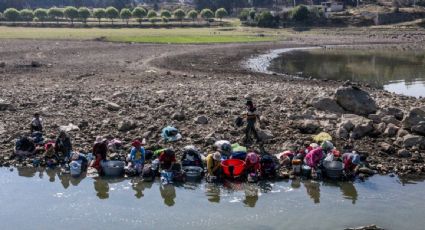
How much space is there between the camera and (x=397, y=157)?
69.8 feet

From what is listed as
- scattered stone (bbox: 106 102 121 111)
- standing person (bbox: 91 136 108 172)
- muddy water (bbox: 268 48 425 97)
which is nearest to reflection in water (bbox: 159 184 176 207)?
standing person (bbox: 91 136 108 172)

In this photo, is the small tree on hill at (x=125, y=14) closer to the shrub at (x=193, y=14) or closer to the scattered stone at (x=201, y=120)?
the shrub at (x=193, y=14)

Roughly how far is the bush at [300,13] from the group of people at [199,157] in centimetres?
11472

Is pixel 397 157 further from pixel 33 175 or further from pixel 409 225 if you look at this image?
pixel 33 175

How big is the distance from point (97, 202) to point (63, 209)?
1.18 metres

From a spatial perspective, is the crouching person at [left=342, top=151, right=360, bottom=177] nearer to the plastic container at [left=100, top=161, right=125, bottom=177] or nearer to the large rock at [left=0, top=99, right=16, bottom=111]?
the plastic container at [left=100, top=161, right=125, bottom=177]

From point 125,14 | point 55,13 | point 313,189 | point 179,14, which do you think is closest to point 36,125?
point 313,189

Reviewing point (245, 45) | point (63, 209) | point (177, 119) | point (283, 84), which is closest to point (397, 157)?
point (177, 119)

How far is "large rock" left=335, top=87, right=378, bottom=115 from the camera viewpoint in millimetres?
26359

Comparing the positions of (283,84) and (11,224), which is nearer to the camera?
(11,224)

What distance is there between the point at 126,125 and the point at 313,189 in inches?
388

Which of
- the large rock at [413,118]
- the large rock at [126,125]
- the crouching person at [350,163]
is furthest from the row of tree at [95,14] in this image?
the crouching person at [350,163]

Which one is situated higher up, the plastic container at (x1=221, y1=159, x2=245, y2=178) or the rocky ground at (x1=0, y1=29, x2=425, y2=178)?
the rocky ground at (x1=0, y1=29, x2=425, y2=178)

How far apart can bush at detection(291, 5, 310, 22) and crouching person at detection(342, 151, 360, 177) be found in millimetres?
117138
